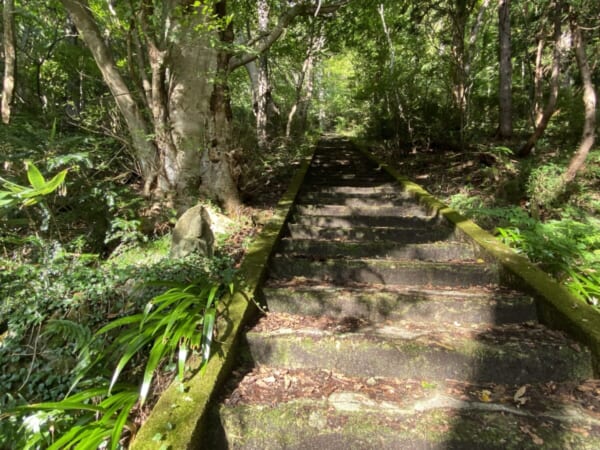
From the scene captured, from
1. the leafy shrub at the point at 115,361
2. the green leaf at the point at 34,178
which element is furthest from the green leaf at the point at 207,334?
the green leaf at the point at 34,178

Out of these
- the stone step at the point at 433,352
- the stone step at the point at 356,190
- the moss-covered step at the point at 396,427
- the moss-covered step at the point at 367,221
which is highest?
the stone step at the point at 356,190

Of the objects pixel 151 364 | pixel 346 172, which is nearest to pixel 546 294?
pixel 151 364

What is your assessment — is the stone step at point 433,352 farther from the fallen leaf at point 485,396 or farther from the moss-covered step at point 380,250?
the moss-covered step at point 380,250

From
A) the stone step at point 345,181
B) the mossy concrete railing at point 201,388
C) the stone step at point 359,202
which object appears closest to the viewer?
the mossy concrete railing at point 201,388

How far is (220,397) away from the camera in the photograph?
1809 mm

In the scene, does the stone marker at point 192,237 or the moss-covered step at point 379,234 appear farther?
the moss-covered step at point 379,234

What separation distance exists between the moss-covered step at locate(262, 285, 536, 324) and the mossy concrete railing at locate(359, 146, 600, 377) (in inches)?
4.1

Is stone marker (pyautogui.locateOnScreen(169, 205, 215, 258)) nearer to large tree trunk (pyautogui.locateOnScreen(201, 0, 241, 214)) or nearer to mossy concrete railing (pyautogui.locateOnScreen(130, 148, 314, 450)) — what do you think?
mossy concrete railing (pyautogui.locateOnScreen(130, 148, 314, 450))

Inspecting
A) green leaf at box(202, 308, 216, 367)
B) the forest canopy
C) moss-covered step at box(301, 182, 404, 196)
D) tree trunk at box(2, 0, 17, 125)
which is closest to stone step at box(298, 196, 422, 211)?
moss-covered step at box(301, 182, 404, 196)

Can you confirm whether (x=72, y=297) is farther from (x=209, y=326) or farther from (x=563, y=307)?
(x=563, y=307)

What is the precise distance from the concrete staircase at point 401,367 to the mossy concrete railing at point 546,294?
0.08 m

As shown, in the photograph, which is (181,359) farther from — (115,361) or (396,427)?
(396,427)

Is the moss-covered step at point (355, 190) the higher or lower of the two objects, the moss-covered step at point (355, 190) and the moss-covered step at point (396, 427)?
the higher

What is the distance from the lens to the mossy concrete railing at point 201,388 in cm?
145
